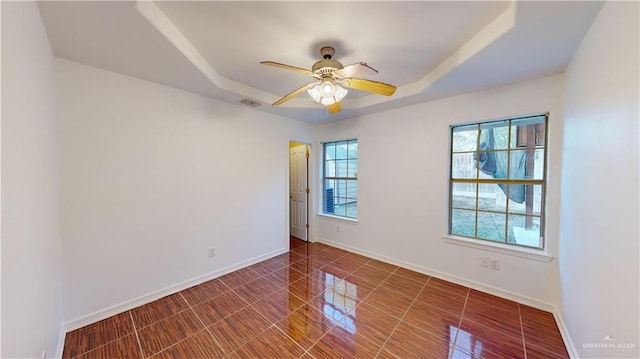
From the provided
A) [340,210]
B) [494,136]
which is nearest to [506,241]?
[494,136]

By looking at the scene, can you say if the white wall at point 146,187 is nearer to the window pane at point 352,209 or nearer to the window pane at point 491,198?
the window pane at point 352,209

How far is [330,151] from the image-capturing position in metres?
4.51

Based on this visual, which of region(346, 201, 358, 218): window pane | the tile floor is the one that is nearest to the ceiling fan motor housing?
the tile floor

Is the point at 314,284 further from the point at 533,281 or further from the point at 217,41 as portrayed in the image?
the point at 217,41

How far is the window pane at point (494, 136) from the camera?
8.65ft

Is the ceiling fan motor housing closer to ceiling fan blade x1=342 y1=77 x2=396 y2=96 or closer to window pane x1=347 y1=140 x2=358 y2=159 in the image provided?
ceiling fan blade x1=342 y1=77 x2=396 y2=96

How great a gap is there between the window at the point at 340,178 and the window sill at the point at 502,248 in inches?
61.2

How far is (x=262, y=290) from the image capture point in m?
2.70

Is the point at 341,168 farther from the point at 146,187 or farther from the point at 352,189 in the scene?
the point at 146,187

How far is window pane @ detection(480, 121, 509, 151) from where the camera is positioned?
264cm

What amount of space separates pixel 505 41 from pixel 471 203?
1875mm

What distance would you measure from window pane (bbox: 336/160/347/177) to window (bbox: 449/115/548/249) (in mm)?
1787

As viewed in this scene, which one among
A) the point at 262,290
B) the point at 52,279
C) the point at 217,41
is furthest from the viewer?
the point at 262,290

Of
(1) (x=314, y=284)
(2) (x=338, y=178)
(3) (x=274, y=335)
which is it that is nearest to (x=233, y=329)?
(3) (x=274, y=335)
